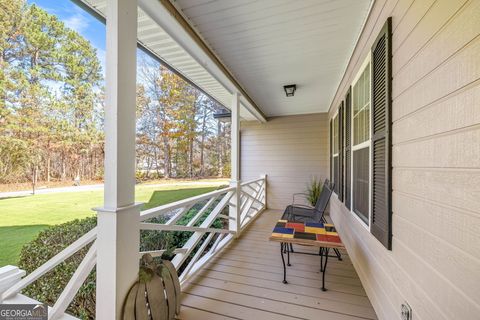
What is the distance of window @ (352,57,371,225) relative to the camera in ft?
6.62

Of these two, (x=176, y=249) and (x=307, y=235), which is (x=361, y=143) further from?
(x=176, y=249)

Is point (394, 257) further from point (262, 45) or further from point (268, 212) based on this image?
point (268, 212)

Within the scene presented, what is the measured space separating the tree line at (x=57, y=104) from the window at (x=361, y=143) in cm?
367

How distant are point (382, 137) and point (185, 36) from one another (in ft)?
6.48

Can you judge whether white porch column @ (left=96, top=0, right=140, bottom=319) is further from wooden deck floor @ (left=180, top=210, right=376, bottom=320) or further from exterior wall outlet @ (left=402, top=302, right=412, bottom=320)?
exterior wall outlet @ (left=402, top=302, right=412, bottom=320)

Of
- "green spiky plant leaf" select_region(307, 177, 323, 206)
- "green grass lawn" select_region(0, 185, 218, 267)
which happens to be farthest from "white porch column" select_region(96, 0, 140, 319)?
"green spiky plant leaf" select_region(307, 177, 323, 206)

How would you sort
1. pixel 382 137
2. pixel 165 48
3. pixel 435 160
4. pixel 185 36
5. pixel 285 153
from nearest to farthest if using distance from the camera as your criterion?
pixel 435 160
pixel 382 137
pixel 185 36
pixel 165 48
pixel 285 153

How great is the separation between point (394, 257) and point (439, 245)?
0.56 m

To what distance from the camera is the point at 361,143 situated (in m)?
2.24

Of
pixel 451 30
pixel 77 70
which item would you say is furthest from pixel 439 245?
pixel 77 70

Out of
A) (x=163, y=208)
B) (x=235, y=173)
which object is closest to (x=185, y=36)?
(x=163, y=208)

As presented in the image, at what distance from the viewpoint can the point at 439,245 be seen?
90cm

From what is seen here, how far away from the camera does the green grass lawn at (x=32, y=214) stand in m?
2.51

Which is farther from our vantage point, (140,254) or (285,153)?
(285,153)
